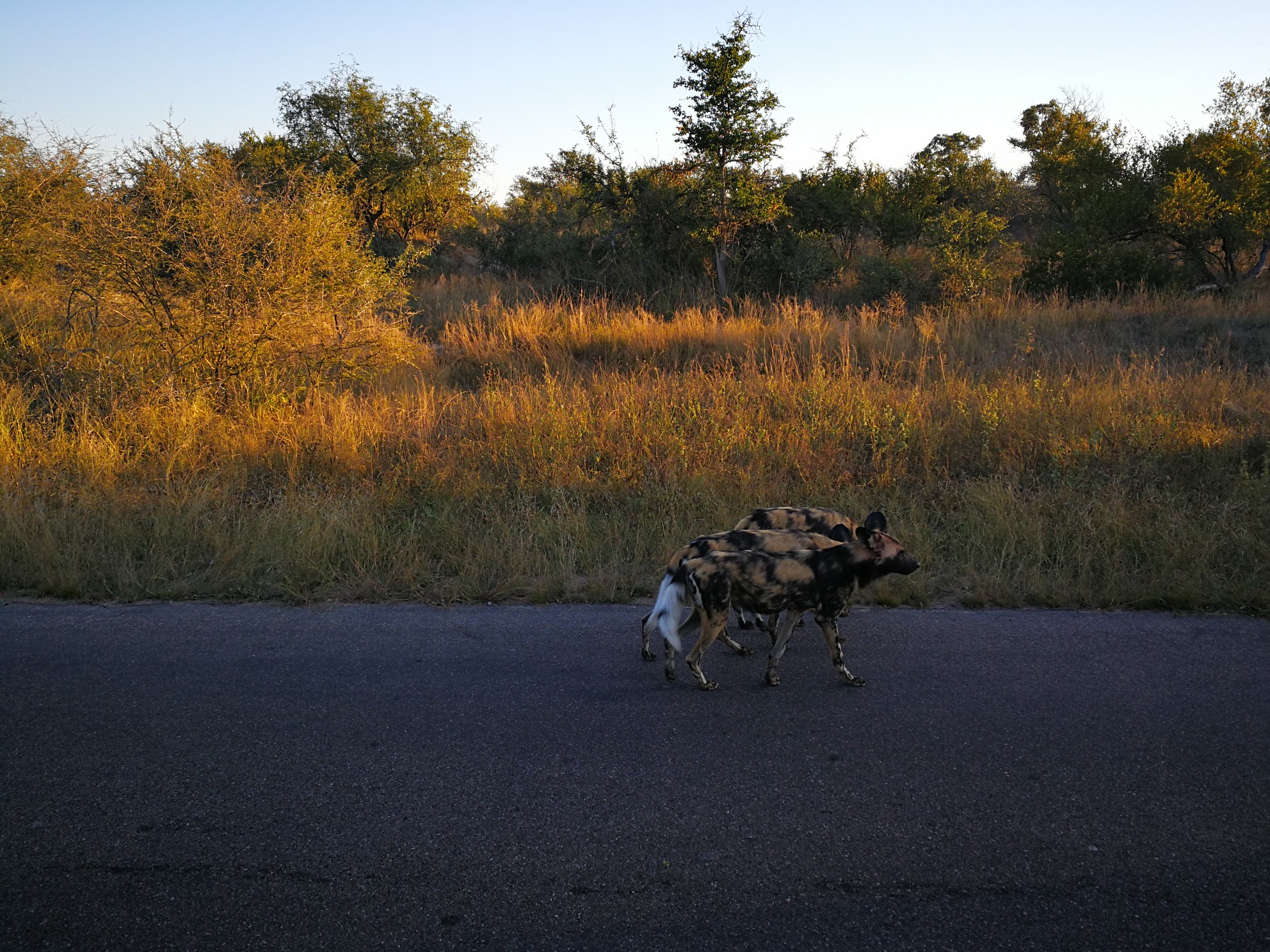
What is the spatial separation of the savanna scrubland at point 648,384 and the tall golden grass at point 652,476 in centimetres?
4

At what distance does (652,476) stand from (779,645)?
10.3 feet

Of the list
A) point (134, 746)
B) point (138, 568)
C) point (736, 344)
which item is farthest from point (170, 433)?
point (736, 344)

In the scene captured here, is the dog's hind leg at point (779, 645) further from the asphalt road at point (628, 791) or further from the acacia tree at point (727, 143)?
the acacia tree at point (727, 143)

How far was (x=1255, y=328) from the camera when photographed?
39.4 ft

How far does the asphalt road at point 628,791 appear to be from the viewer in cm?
259

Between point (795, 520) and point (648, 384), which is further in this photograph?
point (648, 384)

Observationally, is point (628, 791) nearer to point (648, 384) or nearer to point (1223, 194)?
point (648, 384)

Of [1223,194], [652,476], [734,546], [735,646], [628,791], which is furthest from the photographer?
[1223,194]

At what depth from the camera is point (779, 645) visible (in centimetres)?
428

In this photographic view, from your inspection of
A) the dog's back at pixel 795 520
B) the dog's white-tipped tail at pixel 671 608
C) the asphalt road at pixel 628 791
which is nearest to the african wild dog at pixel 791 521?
the dog's back at pixel 795 520

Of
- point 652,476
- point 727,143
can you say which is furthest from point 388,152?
point 652,476

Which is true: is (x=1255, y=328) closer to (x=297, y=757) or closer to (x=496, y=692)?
A: (x=496, y=692)

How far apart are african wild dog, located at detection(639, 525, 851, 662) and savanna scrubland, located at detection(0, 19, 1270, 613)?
92cm

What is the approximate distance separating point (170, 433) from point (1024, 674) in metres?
7.48
